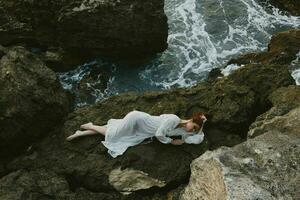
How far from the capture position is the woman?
39.1ft

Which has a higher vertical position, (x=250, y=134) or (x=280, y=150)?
(x=280, y=150)

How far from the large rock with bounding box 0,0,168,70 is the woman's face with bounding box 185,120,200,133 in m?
6.29

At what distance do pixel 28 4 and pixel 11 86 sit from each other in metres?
6.89

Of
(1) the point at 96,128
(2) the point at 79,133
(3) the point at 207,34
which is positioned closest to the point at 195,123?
(1) the point at 96,128

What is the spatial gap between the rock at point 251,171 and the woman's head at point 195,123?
8.95ft

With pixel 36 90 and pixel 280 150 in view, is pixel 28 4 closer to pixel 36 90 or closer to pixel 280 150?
pixel 36 90

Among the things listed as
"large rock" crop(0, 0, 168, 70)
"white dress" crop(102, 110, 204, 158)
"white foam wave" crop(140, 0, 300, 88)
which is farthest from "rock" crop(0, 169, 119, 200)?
"white foam wave" crop(140, 0, 300, 88)

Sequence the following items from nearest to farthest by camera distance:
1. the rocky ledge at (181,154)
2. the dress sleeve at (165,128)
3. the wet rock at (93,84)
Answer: the rocky ledge at (181,154) → the dress sleeve at (165,128) → the wet rock at (93,84)

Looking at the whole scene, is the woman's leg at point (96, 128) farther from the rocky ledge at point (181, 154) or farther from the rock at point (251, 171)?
the rock at point (251, 171)

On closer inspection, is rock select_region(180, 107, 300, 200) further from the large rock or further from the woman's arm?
the large rock

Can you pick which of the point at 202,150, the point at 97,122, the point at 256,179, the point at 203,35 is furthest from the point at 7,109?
the point at 203,35

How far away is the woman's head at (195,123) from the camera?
11.9 metres

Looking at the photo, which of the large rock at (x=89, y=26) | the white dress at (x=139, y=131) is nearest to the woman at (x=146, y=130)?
the white dress at (x=139, y=131)

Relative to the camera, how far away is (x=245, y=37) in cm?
2127
